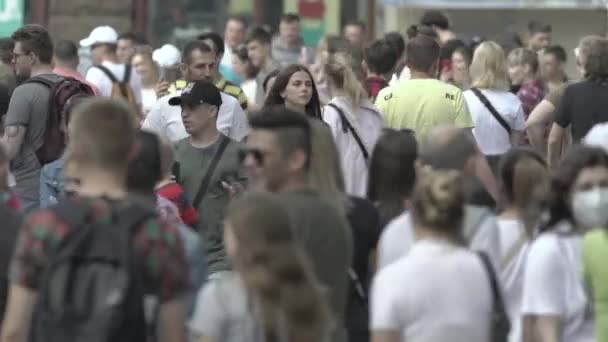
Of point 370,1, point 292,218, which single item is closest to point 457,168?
point 292,218

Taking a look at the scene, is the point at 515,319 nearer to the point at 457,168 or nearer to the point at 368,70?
the point at 457,168

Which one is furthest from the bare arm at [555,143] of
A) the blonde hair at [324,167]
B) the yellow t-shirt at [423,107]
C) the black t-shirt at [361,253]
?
the blonde hair at [324,167]

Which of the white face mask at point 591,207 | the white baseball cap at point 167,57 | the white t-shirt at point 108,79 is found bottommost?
the white t-shirt at point 108,79

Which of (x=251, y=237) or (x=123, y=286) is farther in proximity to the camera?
(x=123, y=286)

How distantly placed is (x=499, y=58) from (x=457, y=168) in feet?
19.7

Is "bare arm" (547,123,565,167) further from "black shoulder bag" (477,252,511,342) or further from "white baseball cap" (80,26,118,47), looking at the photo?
"black shoulder bag" (477,252,511,342)

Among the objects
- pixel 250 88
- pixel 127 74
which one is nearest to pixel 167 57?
pixel 127 74

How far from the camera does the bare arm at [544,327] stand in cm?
703

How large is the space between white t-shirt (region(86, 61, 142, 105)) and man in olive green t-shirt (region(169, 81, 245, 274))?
4757 mm

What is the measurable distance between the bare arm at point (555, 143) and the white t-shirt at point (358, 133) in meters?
1.30

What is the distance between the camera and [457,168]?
7.44 meters

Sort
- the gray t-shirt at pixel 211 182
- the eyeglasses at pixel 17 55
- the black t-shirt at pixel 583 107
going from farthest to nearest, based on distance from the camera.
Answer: the eyeglasses at pixel 17 55
the black t-shirt at pixel 583 107
the gray t-shirt at pixel 211 182

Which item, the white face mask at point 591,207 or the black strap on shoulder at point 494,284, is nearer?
the black strap on shoulder at point 494,284

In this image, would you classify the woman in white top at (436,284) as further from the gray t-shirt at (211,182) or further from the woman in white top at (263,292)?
the gray t-shirt at (211,182)
